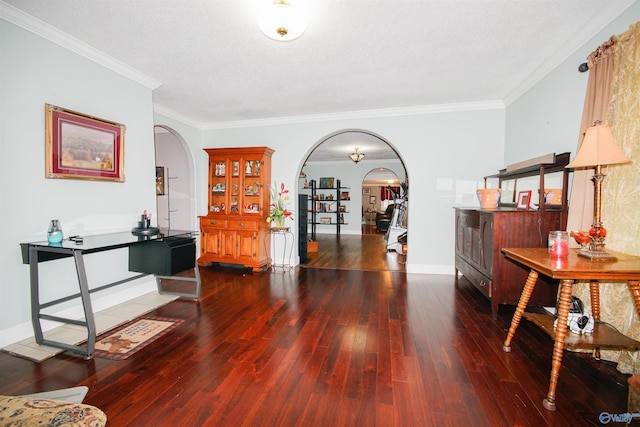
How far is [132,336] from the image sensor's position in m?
2.49

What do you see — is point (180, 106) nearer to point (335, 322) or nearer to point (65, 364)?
point (65, 364)

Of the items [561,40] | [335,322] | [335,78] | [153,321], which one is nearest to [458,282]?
[335,322]

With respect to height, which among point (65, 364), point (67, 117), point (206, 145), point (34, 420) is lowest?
point (65, 364)

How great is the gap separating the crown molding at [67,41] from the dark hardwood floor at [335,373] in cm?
271

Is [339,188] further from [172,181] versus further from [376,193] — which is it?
[376,193]

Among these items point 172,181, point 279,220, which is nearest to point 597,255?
point 279,220

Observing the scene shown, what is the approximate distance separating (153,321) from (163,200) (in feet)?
13.6

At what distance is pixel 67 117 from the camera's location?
2650mm

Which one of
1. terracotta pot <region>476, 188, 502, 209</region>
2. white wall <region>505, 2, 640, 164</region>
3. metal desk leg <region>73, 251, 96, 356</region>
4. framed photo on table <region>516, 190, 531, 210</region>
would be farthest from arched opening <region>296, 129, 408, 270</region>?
metal desk leg <region>73, 251, 96, 356</region>

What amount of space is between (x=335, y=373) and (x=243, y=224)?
3.23 metres

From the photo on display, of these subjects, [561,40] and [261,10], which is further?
[561,40]

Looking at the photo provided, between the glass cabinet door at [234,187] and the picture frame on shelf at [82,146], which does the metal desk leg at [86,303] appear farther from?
the glass cabinet door at [234,187]

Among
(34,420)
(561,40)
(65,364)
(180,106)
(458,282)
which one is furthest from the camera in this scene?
(180,106)

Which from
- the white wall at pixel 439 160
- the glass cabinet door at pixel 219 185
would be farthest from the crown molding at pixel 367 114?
the glass cabinet door at pixel 219 185
